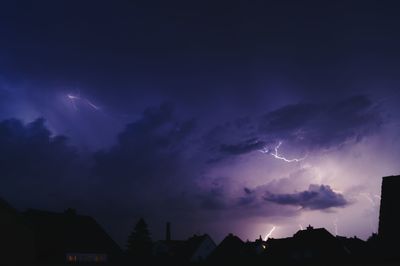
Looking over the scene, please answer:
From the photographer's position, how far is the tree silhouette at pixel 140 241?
65750 millimetres

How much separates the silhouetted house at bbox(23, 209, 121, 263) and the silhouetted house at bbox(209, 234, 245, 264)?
48.4ft

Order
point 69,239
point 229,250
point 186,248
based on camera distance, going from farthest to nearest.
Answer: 1. point 186,248
2. point 229,250
3. point 69,239

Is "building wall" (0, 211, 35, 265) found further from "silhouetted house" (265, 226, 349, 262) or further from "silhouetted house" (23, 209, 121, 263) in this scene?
"silhouetted house" (265, 226, 349, 262)

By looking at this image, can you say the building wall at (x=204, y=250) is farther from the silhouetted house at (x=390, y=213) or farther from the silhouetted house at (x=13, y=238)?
the silhouetted house at (x=390, y=213)

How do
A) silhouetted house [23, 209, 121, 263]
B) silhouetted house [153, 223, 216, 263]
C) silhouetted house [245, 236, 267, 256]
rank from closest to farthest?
silhouetted house [23, 209, 121, 263] → silhouetted house [245, 236, 267, 256] → silhouetted house [153, 223, 216, 263]

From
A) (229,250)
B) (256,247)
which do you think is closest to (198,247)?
(256,247)

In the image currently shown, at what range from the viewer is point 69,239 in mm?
51188

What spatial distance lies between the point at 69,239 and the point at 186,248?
3195 centimetres

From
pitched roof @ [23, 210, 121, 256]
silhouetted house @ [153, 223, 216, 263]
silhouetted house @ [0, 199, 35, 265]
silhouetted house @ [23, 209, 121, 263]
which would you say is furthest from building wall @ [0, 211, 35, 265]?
silhouetted house @ [153, 223, 216, 263]

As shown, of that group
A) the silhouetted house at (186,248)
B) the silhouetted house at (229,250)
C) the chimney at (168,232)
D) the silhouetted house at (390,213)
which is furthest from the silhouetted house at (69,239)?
the silhouetted house at (390,213)

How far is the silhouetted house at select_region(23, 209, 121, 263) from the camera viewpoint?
4938 cm

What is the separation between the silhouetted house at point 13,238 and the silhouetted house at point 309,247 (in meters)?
25.4

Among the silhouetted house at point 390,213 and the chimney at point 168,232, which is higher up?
the silhouetted house at point 390,213

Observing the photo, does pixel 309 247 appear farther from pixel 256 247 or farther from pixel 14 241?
pixel 14 241
